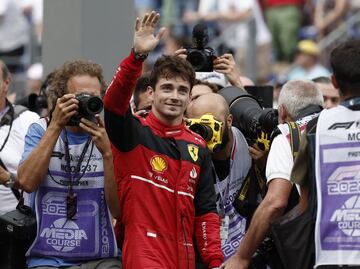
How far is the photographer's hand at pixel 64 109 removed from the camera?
696 centimetres

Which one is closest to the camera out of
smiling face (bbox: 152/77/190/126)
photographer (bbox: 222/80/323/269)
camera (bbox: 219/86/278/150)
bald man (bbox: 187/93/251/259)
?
photographer (bbox: 222/80/323/269)

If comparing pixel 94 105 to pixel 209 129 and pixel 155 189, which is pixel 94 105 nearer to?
pixel 155 189

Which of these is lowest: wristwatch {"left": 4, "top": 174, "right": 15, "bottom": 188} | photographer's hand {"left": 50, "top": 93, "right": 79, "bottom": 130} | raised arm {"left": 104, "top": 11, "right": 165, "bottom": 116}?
wristwatch {"left": 4, "top": 174, "right": 15, "bottom": 188}

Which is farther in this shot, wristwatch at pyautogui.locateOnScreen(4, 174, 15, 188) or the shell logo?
wristwatch at pyautogui.locateOnScreen(4, 174, 15, 188)

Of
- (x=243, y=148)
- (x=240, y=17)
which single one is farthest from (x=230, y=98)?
(x=240, y=17)

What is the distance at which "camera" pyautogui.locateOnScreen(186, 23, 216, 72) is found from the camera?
8.09 meters

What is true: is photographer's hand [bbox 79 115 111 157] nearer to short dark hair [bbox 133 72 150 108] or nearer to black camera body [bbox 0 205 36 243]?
black camera body [bbox 0 205 36 243]

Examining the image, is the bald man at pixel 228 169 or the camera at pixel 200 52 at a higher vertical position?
the camera at pixel 200 52

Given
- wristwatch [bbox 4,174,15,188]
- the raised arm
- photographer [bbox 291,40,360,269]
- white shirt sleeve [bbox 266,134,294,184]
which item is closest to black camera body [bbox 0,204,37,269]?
wristwatch [bbox 4,174,15,188]

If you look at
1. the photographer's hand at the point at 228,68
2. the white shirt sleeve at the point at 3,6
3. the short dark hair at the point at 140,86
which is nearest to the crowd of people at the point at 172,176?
the short dark hair at the point at 140,86

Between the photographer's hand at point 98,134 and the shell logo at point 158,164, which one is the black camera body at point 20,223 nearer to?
the photographer's hand at point 98,134

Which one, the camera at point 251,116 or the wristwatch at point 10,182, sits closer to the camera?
the wristwatch at point 10,182

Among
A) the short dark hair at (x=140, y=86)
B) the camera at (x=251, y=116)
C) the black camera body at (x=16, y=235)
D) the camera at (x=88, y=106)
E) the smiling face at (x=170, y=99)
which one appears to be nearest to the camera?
the camera at (x=88, y=106)

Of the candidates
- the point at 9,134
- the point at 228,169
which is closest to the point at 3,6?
the point at 9,134
